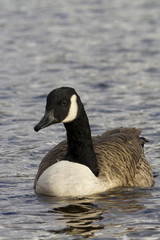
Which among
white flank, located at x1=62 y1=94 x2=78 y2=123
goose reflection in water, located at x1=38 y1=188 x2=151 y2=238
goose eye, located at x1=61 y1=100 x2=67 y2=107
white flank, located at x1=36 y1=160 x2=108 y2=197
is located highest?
goose eye, located at x1=61 y1=100 x2=67 y2=107

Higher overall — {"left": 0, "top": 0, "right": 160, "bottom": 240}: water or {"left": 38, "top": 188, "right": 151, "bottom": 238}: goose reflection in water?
{"left": 0, "top": 0, "right": 160, "bottom": 240}: water

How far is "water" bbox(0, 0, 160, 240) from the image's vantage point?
10352mm

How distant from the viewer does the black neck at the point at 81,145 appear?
1171 centimetres

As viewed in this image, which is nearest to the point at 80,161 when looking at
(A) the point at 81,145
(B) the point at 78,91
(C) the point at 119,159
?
(A) the point at 81,145

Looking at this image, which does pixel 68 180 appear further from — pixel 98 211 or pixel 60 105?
pixel 60 105

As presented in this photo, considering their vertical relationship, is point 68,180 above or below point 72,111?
below

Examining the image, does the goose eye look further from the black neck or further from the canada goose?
the black neck

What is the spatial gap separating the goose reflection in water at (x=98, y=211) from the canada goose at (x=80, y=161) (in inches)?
7.7

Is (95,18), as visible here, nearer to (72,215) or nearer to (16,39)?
(16,39)

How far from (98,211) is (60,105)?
6.20ft

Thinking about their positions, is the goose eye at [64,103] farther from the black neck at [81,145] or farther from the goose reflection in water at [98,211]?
the goose reflection in water at [98,211]

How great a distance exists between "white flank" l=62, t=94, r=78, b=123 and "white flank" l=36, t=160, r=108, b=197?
758 millimetres

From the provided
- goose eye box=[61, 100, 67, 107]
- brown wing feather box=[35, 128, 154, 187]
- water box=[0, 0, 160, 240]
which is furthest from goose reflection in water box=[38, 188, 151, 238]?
goose eye box=[61, 100, 67, 107]

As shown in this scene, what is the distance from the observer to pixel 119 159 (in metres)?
12.2
